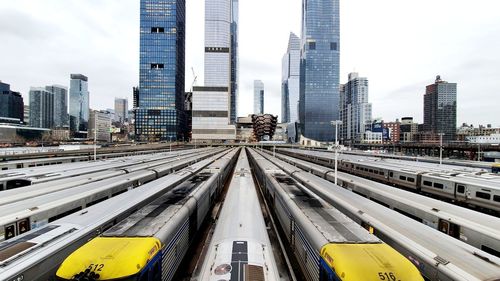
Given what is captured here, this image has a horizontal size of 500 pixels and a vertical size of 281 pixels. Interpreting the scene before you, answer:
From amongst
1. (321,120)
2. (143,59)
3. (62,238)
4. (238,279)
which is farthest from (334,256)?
(143,59)

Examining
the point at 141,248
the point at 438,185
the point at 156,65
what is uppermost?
the point at 156,65

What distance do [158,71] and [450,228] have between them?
19566cm

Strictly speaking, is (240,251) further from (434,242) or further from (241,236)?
(434,242)

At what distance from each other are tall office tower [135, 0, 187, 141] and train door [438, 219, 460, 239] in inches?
7171

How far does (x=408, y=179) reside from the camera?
2181 centimetres

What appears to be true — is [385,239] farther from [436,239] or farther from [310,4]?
[310,4]

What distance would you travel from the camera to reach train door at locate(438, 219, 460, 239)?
32.5ft

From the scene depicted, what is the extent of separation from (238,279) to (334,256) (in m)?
2.88

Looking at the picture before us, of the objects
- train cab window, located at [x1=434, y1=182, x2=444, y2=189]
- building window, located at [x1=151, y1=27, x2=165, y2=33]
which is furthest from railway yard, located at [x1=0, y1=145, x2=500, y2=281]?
building window, located at [x1=151, y1=27, x2=165, y2=33]

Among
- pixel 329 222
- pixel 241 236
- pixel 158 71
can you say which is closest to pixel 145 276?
pixel 241 236

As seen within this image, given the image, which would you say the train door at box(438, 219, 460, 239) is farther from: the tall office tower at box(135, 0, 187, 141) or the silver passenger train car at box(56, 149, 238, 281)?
the tall office tower at box(135, 0, 187, 141)

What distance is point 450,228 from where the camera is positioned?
33.4 ft

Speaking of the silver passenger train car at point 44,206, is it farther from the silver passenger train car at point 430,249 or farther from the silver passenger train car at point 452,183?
the silver passenger train car at point 452,183

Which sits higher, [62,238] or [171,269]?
[62,238]
